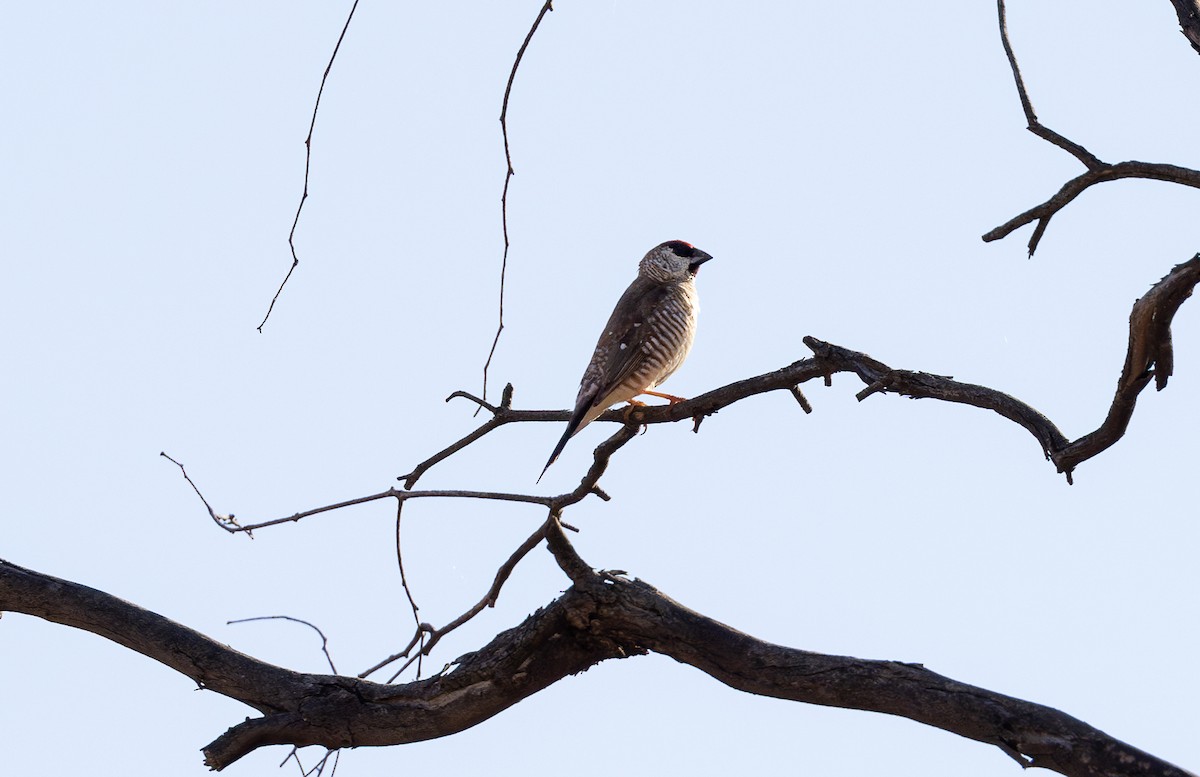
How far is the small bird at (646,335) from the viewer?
23.0 feet

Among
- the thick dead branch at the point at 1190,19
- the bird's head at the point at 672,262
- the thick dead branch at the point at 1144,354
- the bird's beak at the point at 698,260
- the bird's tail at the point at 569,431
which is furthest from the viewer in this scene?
the bird's beak at the point at 698,260

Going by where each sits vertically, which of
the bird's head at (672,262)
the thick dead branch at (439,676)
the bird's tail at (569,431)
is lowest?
the thick dead branch at (439,676)

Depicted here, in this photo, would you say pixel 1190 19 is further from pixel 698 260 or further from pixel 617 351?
pixel 698 260

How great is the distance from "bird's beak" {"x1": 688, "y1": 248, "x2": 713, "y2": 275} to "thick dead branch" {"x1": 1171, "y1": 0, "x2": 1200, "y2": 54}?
4413 millimetres

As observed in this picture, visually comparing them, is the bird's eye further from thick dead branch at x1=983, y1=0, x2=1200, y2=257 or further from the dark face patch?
thick dead branch at x1=983, y1=0, x2=1200, y2=257

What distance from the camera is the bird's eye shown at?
8.73 m

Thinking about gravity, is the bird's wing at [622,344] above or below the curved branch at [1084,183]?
above

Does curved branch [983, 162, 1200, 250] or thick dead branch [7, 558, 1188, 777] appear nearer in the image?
curved branch [983, 162, 1200, 250]

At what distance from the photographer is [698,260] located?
8.79 metres

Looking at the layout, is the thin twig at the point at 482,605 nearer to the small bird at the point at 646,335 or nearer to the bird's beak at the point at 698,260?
the small bird at the point at 646,335

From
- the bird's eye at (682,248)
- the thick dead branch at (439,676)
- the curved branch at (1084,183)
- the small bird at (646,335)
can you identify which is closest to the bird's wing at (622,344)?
the small bird at (646,335)

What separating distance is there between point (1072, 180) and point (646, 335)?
3644 mm

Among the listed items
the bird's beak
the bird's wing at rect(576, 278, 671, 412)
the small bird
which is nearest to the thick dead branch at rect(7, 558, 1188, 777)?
the small bird

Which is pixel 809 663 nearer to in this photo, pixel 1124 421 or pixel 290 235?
pixel 1124 421
